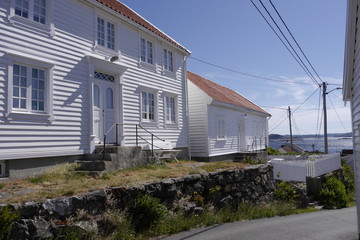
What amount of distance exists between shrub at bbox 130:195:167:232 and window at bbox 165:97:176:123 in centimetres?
870

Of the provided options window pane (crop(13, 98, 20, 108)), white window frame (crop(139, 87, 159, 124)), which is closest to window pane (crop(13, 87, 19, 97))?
window pane (crop(13, 98, 20, 108))

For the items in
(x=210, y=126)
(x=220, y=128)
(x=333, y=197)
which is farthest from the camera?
(x=220, y=128)

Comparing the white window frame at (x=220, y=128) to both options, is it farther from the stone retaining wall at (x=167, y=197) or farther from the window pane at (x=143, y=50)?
the window pane at (x=143, y=50)

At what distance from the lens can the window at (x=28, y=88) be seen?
9273 mm

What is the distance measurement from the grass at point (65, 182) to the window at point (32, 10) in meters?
4.49

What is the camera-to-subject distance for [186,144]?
17.7 meters

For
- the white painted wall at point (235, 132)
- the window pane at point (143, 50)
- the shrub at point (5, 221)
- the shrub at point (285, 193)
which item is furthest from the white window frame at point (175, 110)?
the shrub at point (5, 221)

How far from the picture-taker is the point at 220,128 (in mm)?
20484

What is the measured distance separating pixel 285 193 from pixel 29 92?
10.9 metres

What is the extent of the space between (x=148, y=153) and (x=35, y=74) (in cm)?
482

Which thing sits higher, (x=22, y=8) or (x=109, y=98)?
(x=22, y=8)

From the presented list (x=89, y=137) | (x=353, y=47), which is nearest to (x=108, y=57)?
(x=89, y=137)

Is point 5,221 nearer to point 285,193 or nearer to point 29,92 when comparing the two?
point 29,92

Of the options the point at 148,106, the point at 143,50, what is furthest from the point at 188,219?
the point at 143,50
